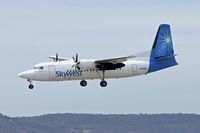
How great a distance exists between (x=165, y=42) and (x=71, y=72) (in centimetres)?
1540

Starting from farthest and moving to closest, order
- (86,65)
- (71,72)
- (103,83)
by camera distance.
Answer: (103,83)
(71,72)
(86,65)

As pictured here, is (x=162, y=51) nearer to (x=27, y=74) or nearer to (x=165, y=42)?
(x=165, y=42)

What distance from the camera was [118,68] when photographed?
124 m

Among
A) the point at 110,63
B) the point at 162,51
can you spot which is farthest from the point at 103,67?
the point at 162,51

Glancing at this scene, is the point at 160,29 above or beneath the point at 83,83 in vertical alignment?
above

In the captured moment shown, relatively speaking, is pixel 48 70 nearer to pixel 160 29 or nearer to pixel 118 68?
pixel 118 68

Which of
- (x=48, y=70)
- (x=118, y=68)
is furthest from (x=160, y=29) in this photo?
(x=48, y=70)

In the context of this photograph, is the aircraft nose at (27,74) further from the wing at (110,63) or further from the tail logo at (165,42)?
the tail logo at (165,42)

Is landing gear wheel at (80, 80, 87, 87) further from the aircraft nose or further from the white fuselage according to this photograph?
the aircraft nose

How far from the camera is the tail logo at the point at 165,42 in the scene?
130m

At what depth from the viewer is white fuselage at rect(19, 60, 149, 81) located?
399 feet

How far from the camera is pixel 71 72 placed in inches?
4820

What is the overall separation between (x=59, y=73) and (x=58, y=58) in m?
14.9

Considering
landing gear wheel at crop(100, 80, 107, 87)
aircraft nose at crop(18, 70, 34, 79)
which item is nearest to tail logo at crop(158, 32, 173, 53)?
landing gear wheel at crop(100, 80, 107, 87)
